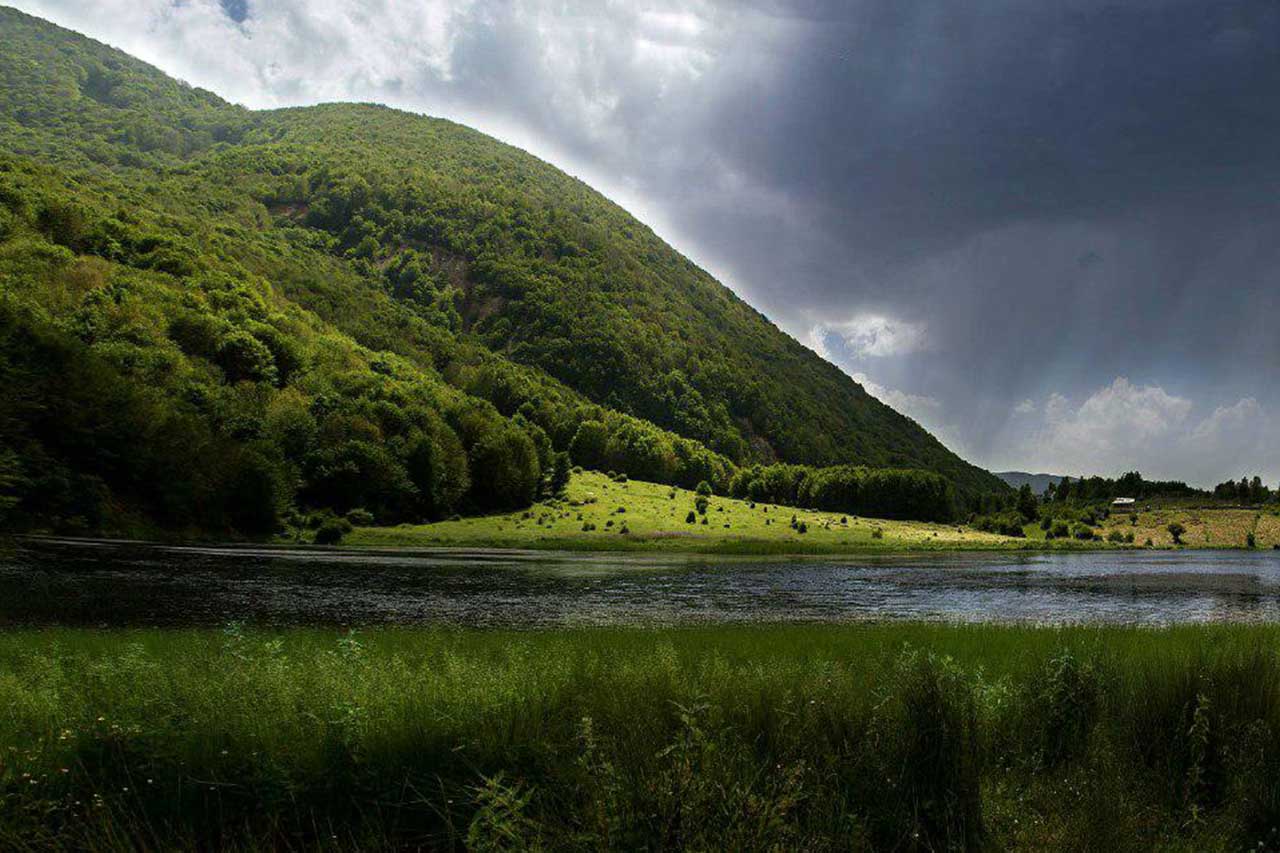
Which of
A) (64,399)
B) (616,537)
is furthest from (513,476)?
(64,399)

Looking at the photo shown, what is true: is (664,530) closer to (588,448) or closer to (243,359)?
(243,359)

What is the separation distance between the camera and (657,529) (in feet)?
391

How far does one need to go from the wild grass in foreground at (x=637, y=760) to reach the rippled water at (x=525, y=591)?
74.5ft

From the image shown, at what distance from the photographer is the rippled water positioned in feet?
104

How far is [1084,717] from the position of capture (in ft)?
31.3

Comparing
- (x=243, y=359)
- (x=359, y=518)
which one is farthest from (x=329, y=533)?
(x=243, y=359)

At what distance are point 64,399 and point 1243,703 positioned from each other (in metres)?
76.0

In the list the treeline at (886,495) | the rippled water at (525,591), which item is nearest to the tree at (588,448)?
the treeline at (886,495)

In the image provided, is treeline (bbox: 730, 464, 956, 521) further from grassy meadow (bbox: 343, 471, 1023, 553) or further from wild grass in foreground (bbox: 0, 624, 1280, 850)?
wild grass in foreground (bbox: 0, 624, 1280, 850)

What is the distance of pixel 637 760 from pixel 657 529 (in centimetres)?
11335

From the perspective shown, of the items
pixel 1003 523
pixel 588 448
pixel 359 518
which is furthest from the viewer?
pixel 588 448

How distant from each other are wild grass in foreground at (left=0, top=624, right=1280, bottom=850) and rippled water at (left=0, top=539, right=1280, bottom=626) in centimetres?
2270

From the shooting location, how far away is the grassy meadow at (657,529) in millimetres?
104438

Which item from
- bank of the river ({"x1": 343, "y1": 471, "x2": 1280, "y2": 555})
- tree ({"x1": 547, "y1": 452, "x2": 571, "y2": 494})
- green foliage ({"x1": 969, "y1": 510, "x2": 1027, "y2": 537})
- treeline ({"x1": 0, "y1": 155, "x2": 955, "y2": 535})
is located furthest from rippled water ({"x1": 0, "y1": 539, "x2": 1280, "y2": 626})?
green foliage ({"x1": 969, "y1": 510, "x2": 1027, "y2": 537})
